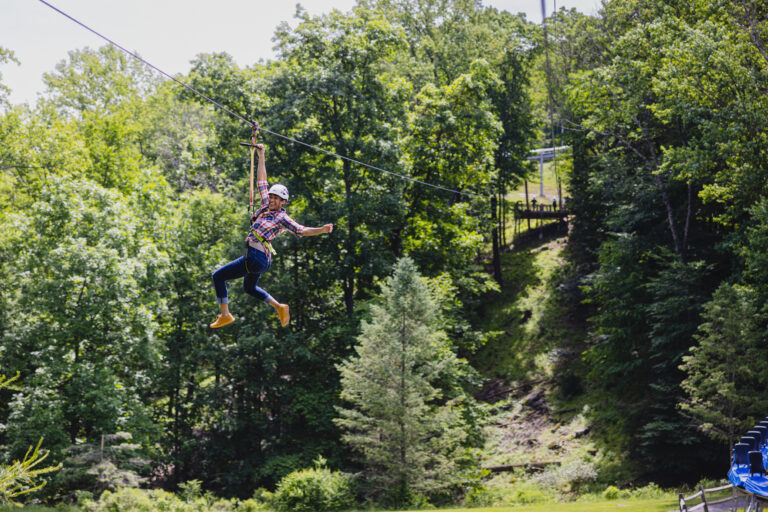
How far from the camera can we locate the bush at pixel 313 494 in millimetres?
19250

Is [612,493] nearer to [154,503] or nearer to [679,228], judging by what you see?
[679,228]

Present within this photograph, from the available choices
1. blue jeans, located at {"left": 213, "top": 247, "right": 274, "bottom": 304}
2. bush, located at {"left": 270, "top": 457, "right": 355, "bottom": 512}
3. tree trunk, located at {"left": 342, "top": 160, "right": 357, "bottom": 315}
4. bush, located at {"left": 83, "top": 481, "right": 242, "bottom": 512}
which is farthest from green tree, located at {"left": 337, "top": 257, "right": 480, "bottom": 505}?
blue jeans, located at {"left": 213, "top": 247, "right": 274, "bottom": 304}

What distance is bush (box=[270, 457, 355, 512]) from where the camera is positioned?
19250 millimetres

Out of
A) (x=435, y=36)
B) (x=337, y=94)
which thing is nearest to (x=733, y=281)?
(x=337, y=94)

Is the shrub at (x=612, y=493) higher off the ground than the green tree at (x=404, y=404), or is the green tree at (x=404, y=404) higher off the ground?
the green tree at (x=404, y=404)

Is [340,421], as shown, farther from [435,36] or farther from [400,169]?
[435,36]

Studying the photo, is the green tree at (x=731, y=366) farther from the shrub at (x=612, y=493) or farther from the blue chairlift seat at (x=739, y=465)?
the blue chairlift seat at (x=739, y=465)

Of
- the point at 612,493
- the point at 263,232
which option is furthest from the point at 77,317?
the point at 612,493

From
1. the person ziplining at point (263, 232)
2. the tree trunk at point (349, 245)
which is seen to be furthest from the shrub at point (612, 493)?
the person ziplining at point (263, 232)

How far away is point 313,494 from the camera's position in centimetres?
1939

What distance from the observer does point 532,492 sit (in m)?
22.4

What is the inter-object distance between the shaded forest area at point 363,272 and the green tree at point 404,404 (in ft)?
0.43

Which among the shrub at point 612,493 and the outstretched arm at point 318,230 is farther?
the shrub at point 612,493

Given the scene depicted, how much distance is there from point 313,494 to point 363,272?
8.70 m
